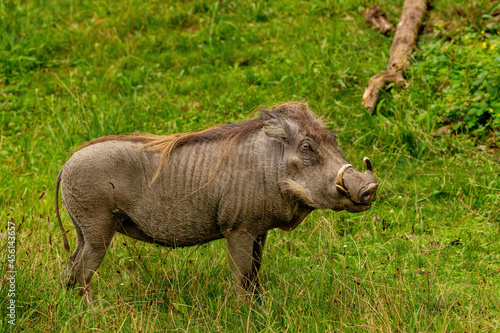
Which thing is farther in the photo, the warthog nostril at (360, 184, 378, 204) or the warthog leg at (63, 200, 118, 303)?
the warthog leg at (63, 200, 118, 303)

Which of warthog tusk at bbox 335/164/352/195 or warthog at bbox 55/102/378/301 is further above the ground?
warthog tusk at bbox 335/164/352/195

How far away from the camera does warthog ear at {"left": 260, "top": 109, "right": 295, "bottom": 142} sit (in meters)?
3.87

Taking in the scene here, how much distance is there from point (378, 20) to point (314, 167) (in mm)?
4696

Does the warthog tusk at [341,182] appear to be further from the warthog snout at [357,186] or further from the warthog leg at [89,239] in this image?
the warthog leg at [89,239]

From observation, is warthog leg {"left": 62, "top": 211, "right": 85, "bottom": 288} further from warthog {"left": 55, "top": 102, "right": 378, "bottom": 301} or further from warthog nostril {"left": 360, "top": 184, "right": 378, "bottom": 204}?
warthog nostril {"left": 360, "top": 184, "right": 378, "bottom": 204}

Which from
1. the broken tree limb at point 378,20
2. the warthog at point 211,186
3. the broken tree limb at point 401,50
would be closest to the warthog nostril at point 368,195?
the warthog at point 211,186

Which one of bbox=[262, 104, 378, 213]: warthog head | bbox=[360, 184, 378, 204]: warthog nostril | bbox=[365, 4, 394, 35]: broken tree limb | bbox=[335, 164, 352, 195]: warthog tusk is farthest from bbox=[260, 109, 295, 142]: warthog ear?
bbox=[365, 4, 394, 35]: broken tree limb

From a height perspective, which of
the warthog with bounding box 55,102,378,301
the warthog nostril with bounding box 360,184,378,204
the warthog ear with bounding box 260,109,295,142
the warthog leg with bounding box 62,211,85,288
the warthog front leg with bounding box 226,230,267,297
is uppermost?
the warthog ear with bounding box 260,109,295,142

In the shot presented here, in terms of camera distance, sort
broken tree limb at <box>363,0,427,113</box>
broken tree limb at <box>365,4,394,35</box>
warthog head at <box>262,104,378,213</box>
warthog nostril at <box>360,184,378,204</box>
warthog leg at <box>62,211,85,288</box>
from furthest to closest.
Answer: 1. broken tree limb at <box>365,4,394,35</box>
2. broken tree limb at <box>363,0,427,113</box>
3. warthog leg at <box>62,211,85,288</box>
4. warthog head at <box>262,104,378,213</box>
5. warthog nostril at <box>360,184,378,204</box>

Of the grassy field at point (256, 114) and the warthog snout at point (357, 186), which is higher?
the warthog snout at point (357, 186)

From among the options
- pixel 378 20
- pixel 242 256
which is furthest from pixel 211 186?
pixel 378 20

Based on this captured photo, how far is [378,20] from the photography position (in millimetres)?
7910

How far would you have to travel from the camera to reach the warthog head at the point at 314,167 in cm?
362

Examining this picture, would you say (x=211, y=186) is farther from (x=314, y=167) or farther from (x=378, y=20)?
(x=378, y=20)
